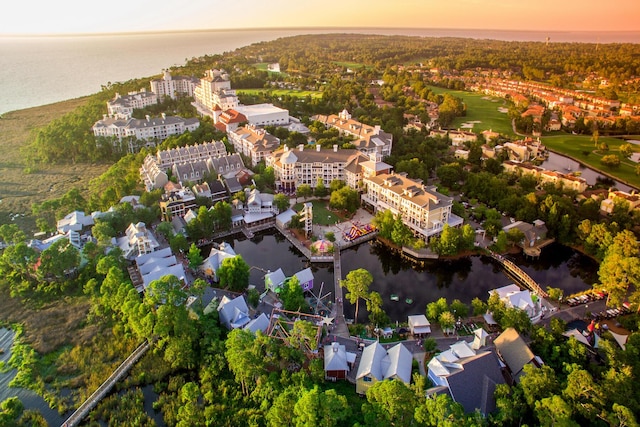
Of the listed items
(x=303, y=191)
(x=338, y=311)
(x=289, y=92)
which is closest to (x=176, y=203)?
(x=303, y=191)

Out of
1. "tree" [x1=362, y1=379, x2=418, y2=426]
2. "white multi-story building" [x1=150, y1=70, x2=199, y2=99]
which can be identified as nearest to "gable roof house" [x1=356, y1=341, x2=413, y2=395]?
"tree" [x1=362, y1=379, x2=418, y2=426]

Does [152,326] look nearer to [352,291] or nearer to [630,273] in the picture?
[352,291]

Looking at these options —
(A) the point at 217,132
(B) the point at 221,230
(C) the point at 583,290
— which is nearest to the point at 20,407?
(B) the point at 221,230

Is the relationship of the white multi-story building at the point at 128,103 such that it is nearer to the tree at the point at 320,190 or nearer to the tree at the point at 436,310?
the tree at the point at 320,190

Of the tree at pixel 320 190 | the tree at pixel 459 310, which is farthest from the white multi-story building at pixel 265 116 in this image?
the tree at pixel 459 310

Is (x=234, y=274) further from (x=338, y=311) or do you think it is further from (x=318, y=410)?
(x=318, y=410)

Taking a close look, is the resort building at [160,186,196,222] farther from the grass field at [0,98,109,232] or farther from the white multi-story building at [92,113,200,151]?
the white multi-story building at [92,113,200,151]
